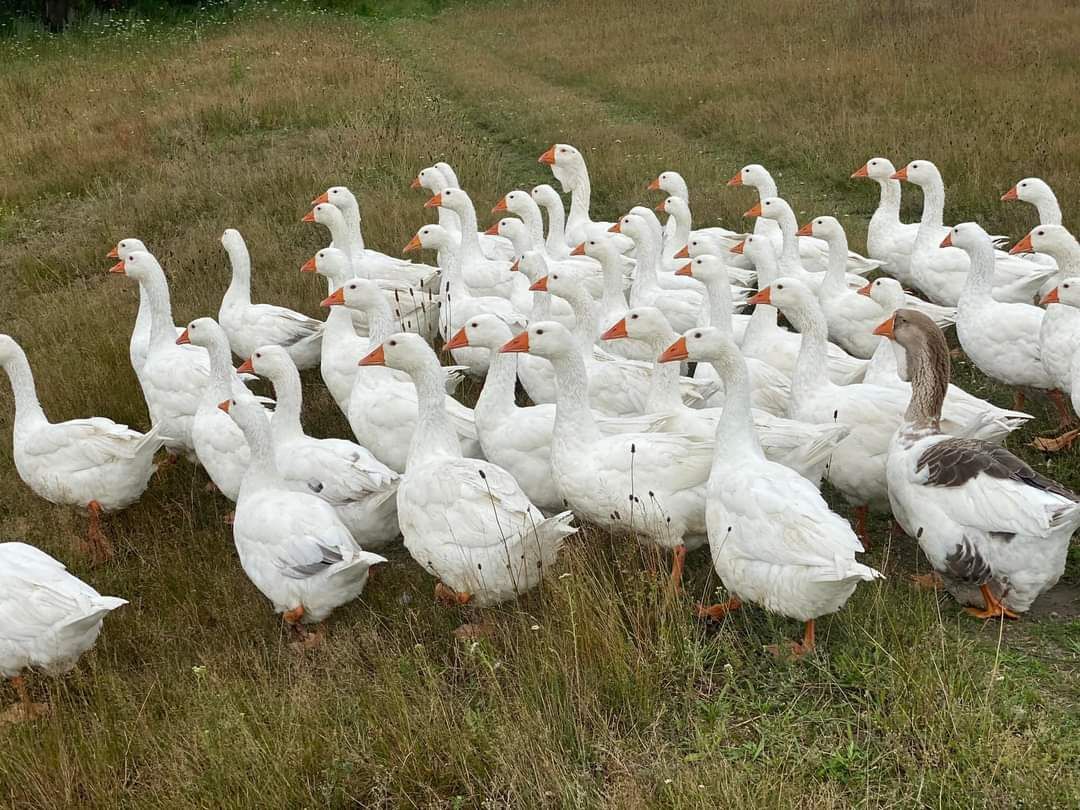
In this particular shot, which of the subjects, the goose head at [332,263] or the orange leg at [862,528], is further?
the goose head at [332,263]

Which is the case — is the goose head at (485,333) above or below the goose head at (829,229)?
below

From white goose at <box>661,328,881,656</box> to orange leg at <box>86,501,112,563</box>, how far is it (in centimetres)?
405

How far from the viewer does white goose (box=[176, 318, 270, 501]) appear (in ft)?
21.5

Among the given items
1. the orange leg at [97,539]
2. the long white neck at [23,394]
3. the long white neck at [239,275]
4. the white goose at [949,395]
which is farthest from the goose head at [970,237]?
the long white neck at [23,394]

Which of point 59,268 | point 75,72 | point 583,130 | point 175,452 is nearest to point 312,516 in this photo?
point 175,452

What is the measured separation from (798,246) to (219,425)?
5.44 metres

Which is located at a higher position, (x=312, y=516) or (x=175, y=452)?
(x=312, y=516)

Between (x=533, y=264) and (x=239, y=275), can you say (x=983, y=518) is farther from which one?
(x=239, y=275)

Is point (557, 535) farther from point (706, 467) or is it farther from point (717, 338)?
point (717, 338)

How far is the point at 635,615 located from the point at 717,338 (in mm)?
1644

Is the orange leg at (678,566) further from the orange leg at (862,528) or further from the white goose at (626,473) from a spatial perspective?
the orange leg at (862,528)

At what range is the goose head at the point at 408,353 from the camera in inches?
233

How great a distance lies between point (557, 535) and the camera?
505cm

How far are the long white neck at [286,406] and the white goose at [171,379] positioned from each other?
3.76 ft
